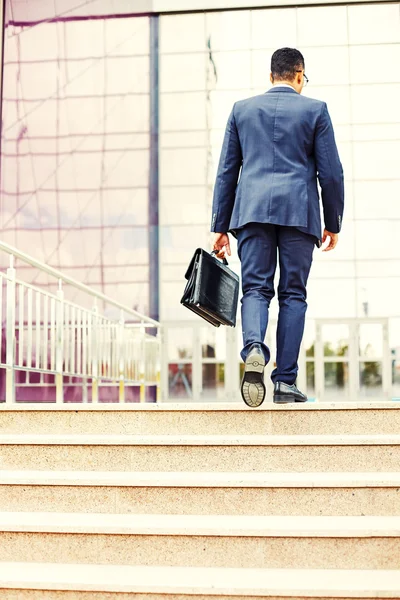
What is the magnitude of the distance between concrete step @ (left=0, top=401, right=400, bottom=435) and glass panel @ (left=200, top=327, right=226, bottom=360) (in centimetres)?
1241

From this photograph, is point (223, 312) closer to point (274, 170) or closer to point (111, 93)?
point (274, 170)

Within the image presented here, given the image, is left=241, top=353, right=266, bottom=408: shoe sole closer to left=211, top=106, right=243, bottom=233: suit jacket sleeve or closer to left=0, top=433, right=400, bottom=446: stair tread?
left=0, top=433, right=400, bottom=446: stair tread

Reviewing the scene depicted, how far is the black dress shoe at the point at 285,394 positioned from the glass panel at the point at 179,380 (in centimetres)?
1201

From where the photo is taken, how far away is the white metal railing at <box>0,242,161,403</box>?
373 centimetres

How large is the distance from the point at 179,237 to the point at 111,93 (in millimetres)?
2965

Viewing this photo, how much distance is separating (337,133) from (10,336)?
41.2 feet

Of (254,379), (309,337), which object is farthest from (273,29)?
(254,379)

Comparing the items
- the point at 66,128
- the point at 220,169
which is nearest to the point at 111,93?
the point at 66,128

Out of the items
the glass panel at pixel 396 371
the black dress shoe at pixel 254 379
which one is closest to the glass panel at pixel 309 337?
the glass panel at pixel 396 371

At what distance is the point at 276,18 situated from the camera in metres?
15.3

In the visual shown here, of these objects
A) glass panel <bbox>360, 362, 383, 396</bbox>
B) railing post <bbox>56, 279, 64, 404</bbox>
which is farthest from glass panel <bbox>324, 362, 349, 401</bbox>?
railing post <bbox>56, 279, 64, 404</bbox>

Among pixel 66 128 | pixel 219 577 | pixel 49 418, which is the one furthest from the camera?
pixel 66 128

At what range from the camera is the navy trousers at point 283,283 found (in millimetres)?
2863

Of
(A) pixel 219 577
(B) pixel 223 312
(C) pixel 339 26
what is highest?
(C) pixel 339 26
